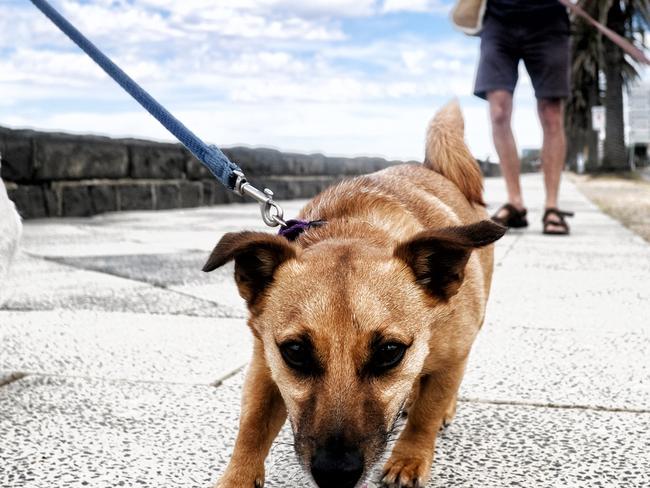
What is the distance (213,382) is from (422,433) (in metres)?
0.92

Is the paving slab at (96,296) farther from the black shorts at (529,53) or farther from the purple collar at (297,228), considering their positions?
the black shorts at (529,53)

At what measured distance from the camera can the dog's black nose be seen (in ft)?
5.26

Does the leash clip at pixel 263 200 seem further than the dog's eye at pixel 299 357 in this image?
Yes

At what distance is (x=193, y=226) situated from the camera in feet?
28.9

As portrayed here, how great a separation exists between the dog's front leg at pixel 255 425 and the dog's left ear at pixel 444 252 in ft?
1.53

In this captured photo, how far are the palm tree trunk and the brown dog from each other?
24371 mm

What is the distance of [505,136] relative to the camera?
24.0ft

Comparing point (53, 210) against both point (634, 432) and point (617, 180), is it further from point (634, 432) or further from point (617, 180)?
point (617, 180)

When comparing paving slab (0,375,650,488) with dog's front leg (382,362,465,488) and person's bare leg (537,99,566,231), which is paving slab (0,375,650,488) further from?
person's bare leg (537,99,566,231)

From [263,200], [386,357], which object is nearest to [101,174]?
[263,200]

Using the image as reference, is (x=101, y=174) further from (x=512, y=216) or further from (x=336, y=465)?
(x=336, y=465)

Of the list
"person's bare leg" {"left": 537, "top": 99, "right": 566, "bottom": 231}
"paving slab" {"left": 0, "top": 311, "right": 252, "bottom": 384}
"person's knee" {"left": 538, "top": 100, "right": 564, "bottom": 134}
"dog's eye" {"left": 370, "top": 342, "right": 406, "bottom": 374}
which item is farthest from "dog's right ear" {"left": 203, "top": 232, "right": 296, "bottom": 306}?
"person's knee" {"left": 538, "top": 100, "right": 564, "bottom": 134}

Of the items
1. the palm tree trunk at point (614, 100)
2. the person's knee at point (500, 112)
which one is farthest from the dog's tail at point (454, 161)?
the palm tree trunk at point (614, 100)

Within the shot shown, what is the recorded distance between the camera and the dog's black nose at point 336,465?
1604 millimetres
